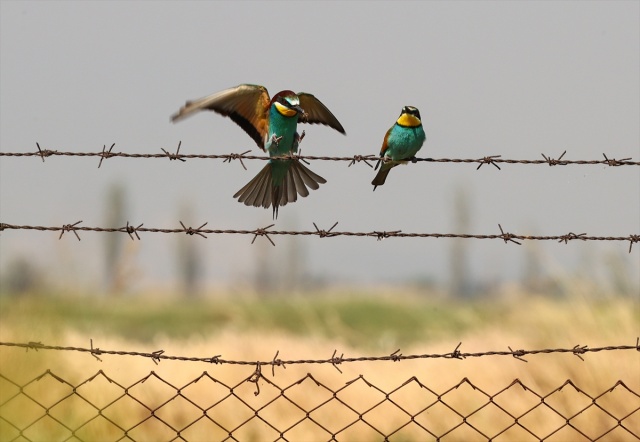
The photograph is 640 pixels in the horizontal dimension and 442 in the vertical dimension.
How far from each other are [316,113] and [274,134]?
1.21ft

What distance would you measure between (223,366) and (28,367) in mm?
1848

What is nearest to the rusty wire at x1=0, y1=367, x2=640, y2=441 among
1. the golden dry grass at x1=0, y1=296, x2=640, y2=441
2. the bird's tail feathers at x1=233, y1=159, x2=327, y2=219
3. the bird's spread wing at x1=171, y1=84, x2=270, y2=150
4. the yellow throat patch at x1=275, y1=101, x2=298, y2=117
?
the golden dry grass at x1=0, y1=296, x2=640, y2=441

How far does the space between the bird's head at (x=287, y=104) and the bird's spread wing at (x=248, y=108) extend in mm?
77

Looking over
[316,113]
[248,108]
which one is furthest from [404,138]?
[248,108]

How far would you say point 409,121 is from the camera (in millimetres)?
5629

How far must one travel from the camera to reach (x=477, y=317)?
12188 millimetres

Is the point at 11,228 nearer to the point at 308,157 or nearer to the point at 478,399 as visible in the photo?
the point at 308,157

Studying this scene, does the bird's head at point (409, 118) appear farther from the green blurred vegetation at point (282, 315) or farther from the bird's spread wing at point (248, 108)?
the green blurred vegetation at point (282, 315)

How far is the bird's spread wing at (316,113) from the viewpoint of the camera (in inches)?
226

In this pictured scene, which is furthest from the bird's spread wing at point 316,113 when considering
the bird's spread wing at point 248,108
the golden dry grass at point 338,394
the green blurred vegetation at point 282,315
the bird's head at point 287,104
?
the green blurred vegetation at point 282,315

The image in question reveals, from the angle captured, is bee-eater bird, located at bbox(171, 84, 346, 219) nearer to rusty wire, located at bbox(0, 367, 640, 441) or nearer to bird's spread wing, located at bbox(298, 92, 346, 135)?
bird's spread wing, located at bbox(298, 92, 346, 135)

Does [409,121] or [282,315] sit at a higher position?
[409,121]

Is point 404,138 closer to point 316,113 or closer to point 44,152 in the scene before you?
point 316,113

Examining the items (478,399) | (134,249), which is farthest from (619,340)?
(134,249)
